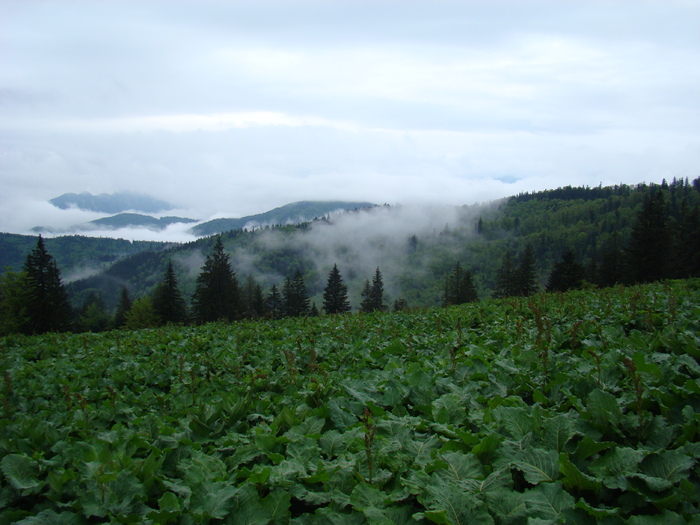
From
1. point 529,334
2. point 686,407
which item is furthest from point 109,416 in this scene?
point 529,334

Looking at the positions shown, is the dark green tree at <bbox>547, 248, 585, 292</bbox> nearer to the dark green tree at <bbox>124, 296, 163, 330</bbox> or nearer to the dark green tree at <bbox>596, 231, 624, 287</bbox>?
the dark green tree at <bbox>596, 231, 624, 287</bbox>

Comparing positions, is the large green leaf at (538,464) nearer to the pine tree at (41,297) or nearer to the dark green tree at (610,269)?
the pine tree at (41,297)

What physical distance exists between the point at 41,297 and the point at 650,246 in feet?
244

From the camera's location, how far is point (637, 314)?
6316 mm

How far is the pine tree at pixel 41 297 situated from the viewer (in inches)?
1860

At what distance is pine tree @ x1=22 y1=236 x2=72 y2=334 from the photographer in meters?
47.2

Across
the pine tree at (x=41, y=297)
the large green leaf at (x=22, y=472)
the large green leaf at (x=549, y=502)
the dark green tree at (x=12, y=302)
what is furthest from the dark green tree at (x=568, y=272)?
the dark green tree at (x=12, y=302)

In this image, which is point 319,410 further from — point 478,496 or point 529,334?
point 529,334

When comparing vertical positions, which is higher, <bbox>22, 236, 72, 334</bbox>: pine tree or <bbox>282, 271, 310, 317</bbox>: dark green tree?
<bbox>22, 236, 72, 334</bbox>: pine tree

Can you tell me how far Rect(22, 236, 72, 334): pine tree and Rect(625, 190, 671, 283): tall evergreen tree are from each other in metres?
69.7

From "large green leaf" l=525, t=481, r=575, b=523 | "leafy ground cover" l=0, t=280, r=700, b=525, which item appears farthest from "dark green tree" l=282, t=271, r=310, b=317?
"large green leaf" l=525, t=481, r=575, b=523

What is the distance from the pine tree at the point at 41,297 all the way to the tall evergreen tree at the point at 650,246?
69739mm

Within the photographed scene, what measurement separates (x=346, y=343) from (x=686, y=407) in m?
5.49

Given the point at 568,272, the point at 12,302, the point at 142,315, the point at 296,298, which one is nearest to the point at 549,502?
the point at 568,272
